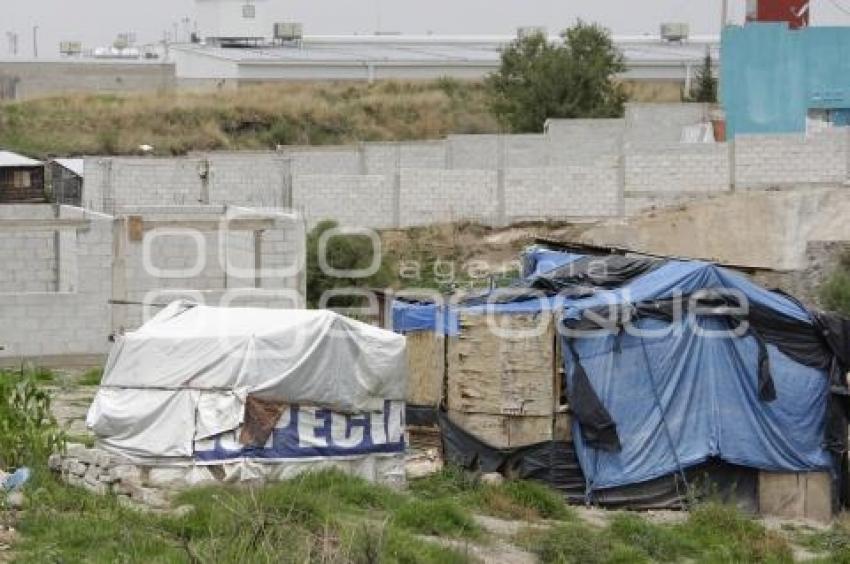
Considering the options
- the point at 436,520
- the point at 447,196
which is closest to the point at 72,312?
the point at 436,520

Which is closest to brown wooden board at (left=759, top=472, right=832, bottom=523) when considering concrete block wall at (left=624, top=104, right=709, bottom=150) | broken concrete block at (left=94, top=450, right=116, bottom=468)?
broken concrete block at (left=94, top=450, right=116, bottom=468)

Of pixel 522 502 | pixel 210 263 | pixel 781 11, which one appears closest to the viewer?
pixel 522 502

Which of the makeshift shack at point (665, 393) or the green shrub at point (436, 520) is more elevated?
the makeshift shack at point (665, 393)

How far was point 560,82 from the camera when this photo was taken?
38125 millimetres

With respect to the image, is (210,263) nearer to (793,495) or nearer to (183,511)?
(793,495)

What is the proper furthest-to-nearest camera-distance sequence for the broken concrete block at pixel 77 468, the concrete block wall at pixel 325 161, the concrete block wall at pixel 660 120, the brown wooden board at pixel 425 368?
the concrete block wall at pixel 660 120, the concrete block wall at pixel 325 161, the brown wooden board at pixel 425 368, the broken concrete block at pixel 77 468

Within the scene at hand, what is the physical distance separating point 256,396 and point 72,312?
759 centimetres

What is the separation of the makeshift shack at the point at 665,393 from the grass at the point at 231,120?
29578 mm

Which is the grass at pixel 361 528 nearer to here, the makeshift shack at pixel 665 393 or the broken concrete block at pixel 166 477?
the makeshift shack at pixel 665 393

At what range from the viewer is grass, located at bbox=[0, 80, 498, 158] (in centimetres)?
4191

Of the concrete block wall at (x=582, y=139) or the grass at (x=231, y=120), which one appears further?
the grass at (x=231, y=120)

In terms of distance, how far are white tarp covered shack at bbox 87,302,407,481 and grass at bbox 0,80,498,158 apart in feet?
97.2

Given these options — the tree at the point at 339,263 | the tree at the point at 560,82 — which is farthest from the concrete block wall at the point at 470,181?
the tree at the point at 560,82

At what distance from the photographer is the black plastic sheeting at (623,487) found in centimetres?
1218
